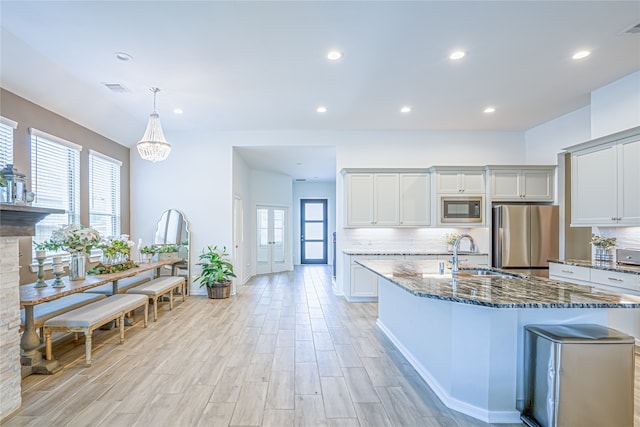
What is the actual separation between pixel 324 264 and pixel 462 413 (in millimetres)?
8549

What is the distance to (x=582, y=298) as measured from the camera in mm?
2025

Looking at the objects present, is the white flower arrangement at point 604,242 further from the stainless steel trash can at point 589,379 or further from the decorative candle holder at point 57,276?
the decorative candle holder at point 57,276

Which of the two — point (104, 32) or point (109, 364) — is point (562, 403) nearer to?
point (109, 364)

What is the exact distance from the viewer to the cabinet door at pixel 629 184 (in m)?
3.42

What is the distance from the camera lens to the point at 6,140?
3.47 m

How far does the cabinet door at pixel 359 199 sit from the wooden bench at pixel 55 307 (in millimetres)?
3934

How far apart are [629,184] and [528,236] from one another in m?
1.68

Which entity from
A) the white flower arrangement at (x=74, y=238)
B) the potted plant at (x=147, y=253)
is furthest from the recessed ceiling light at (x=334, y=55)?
the potted plant at (x=147, y=253)

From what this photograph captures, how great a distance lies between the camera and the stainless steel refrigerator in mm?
4988

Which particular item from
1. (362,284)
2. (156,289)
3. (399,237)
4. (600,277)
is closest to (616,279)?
(600,277)

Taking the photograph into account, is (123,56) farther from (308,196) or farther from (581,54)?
(308,196)

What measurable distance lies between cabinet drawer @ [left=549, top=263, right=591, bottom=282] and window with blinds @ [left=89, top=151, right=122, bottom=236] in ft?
22.3

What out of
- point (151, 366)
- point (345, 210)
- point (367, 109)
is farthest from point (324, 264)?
point (151, 366)

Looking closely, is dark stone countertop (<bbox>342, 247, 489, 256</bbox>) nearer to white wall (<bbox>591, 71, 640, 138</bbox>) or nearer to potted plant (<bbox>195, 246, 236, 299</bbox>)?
potted plant (<bbox>195, 246, 236, 299</bbox>)
